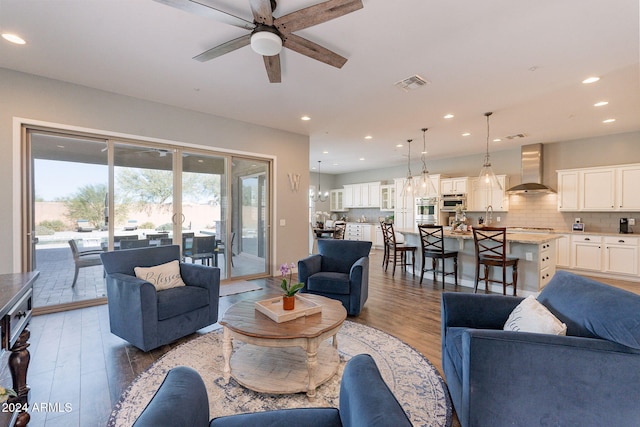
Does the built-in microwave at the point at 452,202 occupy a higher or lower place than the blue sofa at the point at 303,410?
higher

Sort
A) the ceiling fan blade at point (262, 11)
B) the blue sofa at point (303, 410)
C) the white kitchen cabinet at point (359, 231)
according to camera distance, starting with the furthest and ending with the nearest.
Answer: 1. the white kitchen cabinet at point (359, 231)
2. the ceiling fan blade at point (262, 11)
3. the blue sofa at point (303, 410)

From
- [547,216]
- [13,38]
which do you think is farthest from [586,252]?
[13,38]

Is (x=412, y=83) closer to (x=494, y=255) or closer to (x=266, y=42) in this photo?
(x=266, y=42)

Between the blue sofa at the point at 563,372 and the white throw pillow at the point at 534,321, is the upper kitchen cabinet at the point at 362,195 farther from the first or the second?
the blue sofa at the point at 563,372

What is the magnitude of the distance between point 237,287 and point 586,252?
6.92 m

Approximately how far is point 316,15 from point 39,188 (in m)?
4.04

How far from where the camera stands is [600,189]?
5766mm

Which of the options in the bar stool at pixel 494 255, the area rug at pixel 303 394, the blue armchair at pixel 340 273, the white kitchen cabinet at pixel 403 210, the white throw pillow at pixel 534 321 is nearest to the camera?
the white throw pillow at pixel 534 321

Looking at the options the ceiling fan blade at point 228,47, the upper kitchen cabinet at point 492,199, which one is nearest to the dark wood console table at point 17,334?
the ceiling fan blade at point 228,47

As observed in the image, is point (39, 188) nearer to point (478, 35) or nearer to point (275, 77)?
point (275, 77)

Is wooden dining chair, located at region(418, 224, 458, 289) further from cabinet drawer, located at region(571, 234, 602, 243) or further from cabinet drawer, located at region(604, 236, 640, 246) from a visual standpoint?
cabinet drawer, located at region(604, 236, 640, 246)

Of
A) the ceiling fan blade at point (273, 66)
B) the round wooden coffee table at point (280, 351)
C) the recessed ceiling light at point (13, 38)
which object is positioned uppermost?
the recessed ceiling light at point (13, 38)

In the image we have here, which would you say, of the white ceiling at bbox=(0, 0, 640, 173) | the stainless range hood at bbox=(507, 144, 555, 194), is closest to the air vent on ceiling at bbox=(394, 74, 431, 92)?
the white ceiling at bbox=(0, 0, 640, 173)

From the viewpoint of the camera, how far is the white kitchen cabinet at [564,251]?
599 centimetres
